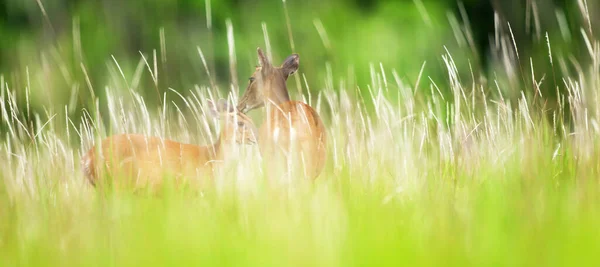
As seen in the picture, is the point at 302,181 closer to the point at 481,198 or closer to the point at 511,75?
the point at 481,198

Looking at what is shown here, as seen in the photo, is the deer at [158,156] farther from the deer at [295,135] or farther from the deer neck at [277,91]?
the deer neck at [277,91]

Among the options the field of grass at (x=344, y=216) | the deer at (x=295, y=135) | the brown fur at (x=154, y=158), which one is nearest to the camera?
the field of grass at (x=344, y=216)

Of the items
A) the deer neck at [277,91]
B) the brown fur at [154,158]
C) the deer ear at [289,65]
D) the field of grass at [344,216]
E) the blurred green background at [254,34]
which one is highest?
the blurred green background at [254,34]

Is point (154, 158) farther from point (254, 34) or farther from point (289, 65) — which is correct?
point (254, 34)

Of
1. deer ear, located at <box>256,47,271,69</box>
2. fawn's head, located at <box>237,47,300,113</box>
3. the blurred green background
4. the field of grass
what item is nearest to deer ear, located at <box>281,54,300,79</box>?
fawn's head, located at <box>237,47,300,113</box>

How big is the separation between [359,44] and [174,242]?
234 inches

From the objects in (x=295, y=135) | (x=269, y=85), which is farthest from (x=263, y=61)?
(x=295, y=135)

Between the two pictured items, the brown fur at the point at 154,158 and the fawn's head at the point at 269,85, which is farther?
the fawn's head at the point at 269,85

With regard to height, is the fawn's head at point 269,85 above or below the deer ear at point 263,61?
below

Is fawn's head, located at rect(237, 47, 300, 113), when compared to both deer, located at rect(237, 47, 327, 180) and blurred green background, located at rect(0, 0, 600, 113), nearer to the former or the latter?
deer, located at rect(237, 47, 327, 180)

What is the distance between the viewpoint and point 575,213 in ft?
7.48

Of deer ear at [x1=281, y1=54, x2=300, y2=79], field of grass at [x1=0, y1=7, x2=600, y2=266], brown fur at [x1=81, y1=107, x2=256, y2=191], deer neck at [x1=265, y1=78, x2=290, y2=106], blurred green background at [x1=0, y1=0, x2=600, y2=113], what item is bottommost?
field of grass at [x1=0, y1=7, x2=600, y2=266]

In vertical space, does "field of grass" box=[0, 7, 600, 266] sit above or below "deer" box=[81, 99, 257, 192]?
below

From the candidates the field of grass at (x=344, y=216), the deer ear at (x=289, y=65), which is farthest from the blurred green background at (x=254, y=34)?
the field of grass at (x=344, y=216)
